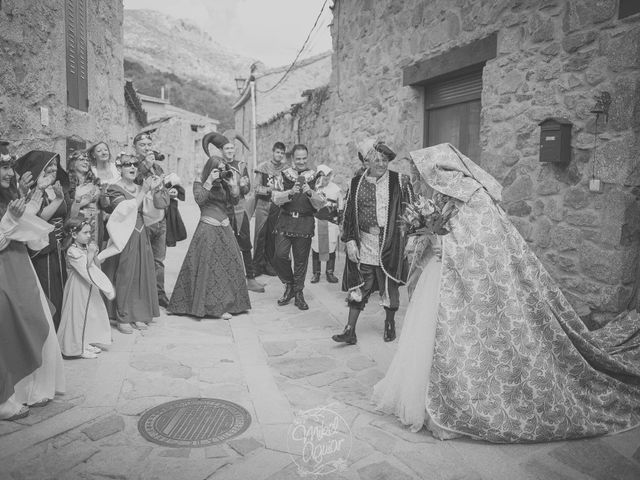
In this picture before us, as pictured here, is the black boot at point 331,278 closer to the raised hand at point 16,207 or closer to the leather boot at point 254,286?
the leather boot at point 254,286

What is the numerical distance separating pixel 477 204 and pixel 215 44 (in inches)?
4943

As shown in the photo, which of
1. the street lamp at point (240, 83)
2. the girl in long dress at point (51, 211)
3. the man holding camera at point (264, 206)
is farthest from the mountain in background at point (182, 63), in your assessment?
the girl in long dress at point (51, 211)

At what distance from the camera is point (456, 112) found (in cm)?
635

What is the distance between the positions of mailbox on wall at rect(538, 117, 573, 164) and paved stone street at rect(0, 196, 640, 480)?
2.20 m

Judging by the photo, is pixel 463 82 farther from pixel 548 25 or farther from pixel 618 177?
pixel 618 177

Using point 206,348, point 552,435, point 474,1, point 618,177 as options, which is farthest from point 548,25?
point 206,348

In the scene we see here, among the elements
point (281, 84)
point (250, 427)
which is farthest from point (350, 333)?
point (281, 84)

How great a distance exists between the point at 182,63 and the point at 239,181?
90.0 meters

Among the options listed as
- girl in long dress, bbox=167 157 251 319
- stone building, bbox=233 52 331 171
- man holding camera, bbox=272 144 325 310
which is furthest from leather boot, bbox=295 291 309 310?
stone building, bbox=233 52 331 171

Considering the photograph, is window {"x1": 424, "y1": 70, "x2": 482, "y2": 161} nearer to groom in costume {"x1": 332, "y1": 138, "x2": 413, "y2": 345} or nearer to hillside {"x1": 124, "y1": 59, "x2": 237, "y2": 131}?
groom in costume {"x1": 332, "y1": 138, "x2": 413, "y2": 345}

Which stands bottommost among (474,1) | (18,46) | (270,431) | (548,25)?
(270,431)

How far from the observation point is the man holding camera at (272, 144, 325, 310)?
5.85 meters

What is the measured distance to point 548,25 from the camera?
4.71 meters

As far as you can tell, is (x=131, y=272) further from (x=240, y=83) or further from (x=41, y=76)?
(x=240, y=83)
